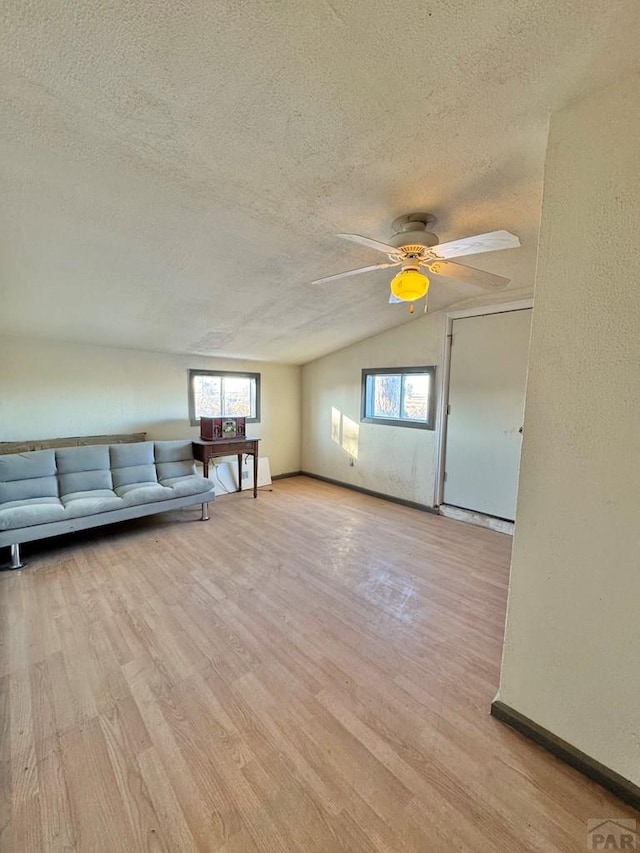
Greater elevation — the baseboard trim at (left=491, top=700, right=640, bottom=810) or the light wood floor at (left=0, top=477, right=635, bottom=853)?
the baseboard trim at (left=491, top=700, right=640, bottom=810)

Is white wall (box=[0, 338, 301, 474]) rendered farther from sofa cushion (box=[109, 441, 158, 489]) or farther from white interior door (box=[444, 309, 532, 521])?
white interior door (box=[444, 309, 532, 521])

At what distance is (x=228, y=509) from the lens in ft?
13.6

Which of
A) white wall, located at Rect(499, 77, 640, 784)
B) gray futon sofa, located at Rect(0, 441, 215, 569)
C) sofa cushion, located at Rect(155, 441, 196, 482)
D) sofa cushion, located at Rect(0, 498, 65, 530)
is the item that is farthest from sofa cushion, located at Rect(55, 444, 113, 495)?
white wall, located at Rect(499, 77, 640, 784)

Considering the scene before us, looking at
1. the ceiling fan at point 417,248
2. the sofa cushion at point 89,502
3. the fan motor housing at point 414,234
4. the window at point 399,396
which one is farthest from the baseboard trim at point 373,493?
the fan motor housing at point 414,234

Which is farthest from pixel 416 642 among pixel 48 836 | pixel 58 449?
pixel 58 449

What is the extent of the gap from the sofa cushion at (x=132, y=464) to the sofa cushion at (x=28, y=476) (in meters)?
0.51

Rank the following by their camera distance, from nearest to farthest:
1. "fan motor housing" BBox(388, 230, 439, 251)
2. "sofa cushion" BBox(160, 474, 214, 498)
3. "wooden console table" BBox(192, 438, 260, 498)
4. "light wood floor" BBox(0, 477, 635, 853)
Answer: "light wood floor" BBox(0, 477, 635, 853) → "fan motor housing" BBox(388, 230, 439, 251) → "sofa cushion" BBox(160, 474, 214, 498) → "wooden console table" BBox(192, 438, 260, 498)

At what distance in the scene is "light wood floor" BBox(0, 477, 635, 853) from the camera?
1.11 meters

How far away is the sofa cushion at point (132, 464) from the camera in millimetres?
3584

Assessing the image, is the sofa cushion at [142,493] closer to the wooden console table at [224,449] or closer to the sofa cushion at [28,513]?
the sofa cushion at [28,513]

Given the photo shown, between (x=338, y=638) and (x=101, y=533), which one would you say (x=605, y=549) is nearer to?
(x=338, y=638)

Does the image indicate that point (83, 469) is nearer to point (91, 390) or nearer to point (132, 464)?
point (132, 464)

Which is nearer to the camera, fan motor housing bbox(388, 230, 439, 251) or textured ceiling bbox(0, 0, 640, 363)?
textured ceiling bbox(0, 0, 640, 363)

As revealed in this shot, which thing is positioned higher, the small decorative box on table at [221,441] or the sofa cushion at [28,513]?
the small decorative box on table at [221,441]
